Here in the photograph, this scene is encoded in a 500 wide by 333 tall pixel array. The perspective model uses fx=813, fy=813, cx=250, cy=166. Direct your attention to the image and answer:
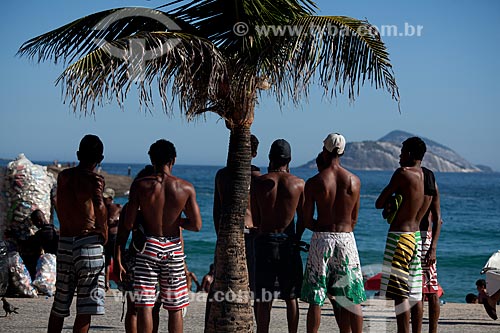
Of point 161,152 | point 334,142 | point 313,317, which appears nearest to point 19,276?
point 161,152

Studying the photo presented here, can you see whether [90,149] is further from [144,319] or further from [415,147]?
[415,147]

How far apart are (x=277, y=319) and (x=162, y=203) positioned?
3389 mm

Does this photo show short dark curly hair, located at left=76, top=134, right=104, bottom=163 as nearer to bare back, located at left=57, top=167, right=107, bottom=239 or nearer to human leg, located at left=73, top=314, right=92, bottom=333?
bare back, located at left=57, top=167, right=107, bottom=239

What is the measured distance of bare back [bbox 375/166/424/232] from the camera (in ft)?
25.3

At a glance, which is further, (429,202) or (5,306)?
(5,306)

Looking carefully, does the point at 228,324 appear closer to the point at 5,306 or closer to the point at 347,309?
the point at 347,309

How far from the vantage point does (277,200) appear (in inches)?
309

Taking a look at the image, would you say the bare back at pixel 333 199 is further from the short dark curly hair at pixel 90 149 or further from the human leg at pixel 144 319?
the short dark curly hair at pixel 90 149

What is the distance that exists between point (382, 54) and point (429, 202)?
1869mm

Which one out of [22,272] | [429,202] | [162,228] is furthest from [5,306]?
[429,202]

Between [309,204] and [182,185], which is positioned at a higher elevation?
[182,185]

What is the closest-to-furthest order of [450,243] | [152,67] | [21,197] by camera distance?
1. [152,67]
2. [21,197]
3. [450,243]

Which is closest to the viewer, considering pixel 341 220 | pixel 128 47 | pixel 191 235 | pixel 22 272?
pixel 128 47

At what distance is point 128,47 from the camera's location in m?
6.38
